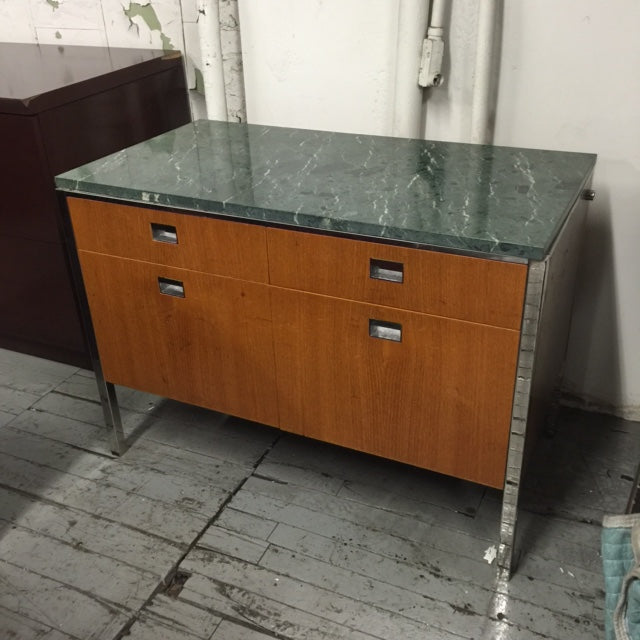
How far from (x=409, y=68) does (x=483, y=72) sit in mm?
191

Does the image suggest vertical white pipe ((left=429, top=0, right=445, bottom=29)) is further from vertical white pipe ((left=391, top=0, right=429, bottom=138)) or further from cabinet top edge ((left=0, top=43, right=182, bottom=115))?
cabinet top edge ((left=0, top=43, right=182, bottom=115))

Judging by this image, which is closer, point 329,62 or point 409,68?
point 409,68

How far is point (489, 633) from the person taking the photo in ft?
4.80

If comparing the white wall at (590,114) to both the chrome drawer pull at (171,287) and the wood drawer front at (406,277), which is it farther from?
the chrome drawer pull at (171,287)

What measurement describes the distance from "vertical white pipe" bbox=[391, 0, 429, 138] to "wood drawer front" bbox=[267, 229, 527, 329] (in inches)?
25.9

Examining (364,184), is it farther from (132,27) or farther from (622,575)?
(132,27)

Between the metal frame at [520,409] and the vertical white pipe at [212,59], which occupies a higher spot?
the vertical white pipe at [212,59]

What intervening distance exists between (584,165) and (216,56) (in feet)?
3.60

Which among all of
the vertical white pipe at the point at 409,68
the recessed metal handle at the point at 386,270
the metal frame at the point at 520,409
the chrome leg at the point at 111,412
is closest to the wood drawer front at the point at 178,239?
the recessed metal handle at the point at 386,270

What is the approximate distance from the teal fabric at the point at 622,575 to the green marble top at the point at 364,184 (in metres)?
0.47

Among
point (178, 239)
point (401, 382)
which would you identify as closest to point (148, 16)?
point (178, 239)

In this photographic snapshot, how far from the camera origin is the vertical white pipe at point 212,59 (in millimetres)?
2047

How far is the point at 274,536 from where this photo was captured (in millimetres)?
1720

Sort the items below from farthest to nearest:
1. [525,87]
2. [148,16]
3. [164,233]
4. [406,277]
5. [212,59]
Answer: [148,16], [212,59], [525,87], [164,233], [406,277]
